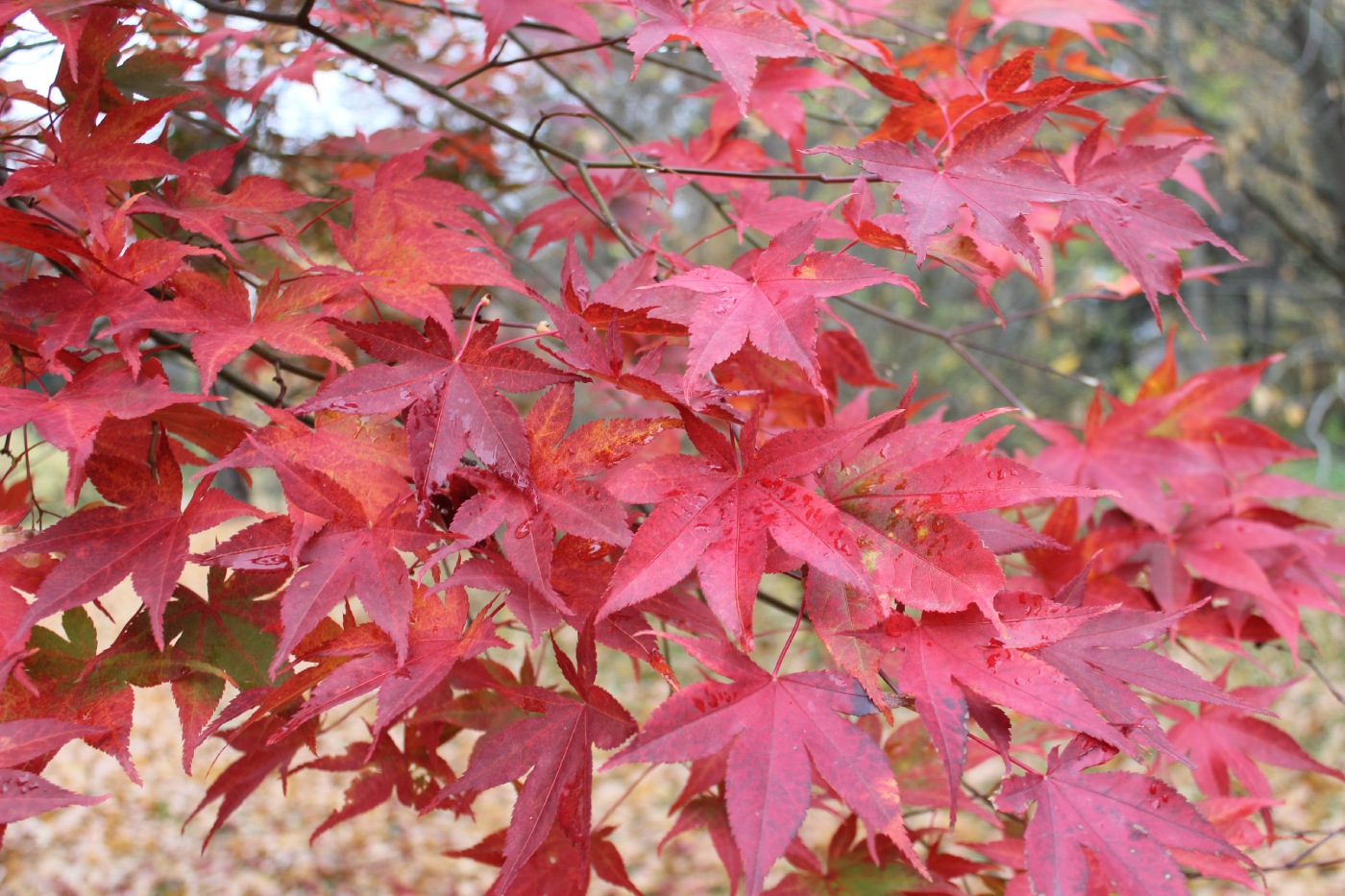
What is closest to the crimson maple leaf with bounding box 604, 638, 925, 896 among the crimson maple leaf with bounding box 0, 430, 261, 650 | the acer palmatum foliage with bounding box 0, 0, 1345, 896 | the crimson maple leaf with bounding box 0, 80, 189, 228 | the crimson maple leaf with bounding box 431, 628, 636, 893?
the acer palmatum foliage with bounding box 0, 0, 1345, 896

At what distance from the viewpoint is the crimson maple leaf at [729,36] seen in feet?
3.21

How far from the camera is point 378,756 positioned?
1.25m

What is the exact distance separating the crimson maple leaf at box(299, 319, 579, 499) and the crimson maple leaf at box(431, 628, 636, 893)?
0.19 meters

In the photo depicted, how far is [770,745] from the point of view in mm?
747

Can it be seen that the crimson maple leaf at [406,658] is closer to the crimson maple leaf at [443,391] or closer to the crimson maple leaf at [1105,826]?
the crimson maple leaf at [443,391]

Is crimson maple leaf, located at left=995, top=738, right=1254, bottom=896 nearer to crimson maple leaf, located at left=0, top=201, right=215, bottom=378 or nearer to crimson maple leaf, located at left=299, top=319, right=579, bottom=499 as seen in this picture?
crimson maple leaf, located at left=299, top=319, right=579, bottom=499

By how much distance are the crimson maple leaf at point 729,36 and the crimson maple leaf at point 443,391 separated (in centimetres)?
37

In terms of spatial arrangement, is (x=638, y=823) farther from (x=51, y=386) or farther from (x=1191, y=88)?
(x=1191, y=88)

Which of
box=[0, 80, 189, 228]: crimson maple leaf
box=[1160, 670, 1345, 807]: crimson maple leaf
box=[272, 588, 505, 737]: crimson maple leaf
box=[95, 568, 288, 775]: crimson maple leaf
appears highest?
box=[0, 80, 189, 228]: crimson maple leaf

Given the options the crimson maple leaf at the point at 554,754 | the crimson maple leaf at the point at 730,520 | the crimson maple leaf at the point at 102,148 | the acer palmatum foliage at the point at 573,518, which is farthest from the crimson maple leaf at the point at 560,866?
the crimson maple leaf at the point at 102,148

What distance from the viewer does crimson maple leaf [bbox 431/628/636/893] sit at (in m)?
0.83

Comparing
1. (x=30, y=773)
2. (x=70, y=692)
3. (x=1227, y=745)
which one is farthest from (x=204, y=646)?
(x=1227, y=745)

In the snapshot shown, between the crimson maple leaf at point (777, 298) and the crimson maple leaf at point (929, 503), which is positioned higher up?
the crimson maple leaf at point (777, 298)

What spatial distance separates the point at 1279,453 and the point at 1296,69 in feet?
15.8
